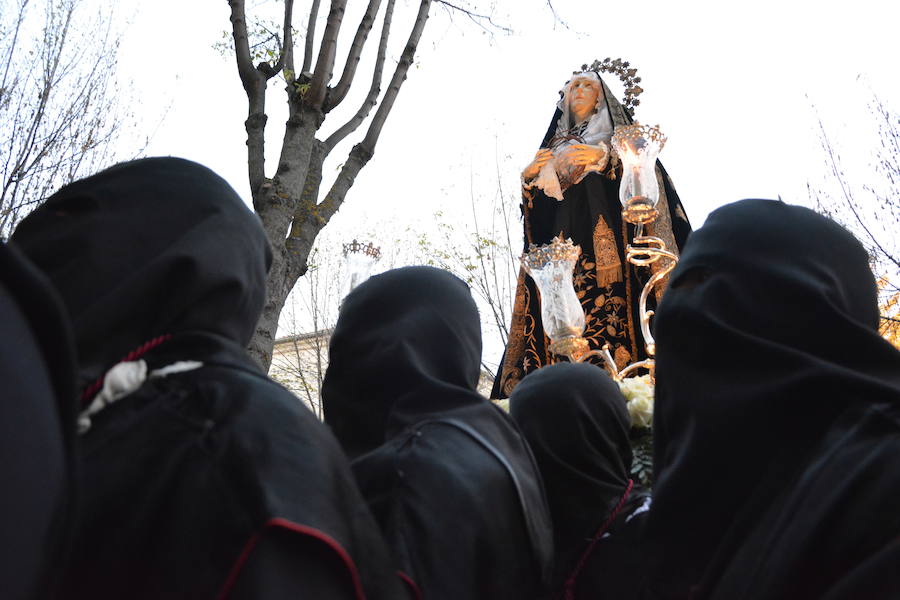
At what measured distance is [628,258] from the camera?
18.0 ft

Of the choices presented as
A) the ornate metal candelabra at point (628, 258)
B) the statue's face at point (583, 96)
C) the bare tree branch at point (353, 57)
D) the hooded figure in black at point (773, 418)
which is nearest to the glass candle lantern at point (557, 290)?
the ornate metal candelabra at point (628, 258)

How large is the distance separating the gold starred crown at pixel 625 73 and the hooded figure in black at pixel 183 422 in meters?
8.05

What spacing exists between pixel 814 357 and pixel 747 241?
0.37m

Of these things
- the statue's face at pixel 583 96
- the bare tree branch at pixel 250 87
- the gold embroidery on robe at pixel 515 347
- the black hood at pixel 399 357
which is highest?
the statue's face at pixel 583 96

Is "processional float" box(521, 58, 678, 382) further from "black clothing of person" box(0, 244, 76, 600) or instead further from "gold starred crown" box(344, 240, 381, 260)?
"black clothing of person" box(0, 244, 76, 600)

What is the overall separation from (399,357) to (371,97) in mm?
Answer: 4910

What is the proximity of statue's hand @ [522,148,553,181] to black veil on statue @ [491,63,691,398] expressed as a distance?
1.08ft

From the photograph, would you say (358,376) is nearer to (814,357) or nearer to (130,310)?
(130,310)

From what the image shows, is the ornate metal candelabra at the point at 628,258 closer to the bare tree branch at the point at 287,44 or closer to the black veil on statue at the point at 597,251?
the black veil on statue at the point at 597,251

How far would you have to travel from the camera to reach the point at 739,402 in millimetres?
1759

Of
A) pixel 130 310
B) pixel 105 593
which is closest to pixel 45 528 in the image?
pixel 105 593

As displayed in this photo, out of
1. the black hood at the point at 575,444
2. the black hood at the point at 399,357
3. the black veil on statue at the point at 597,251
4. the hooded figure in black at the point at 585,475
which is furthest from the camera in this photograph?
the black veil on statue at the point at 597,251

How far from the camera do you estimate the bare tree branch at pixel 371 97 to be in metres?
6.18

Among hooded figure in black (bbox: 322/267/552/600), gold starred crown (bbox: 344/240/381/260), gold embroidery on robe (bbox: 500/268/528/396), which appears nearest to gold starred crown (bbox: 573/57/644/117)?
gold embroidery on robe (bbox: 500/268/528/396)
